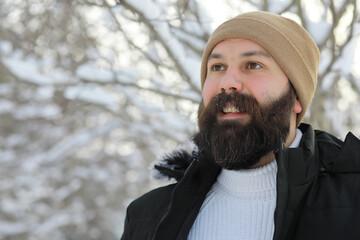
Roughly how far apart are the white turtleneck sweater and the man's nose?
0.40 m

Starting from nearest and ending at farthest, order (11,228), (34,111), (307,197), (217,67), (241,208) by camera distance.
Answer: (307,197)
(241,208)
(217,67)
(34,111)
(11,228)

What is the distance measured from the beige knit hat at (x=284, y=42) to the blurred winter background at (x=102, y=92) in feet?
2.52

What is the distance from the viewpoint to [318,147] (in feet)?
6.81

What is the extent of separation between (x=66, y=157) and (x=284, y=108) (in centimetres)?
1011

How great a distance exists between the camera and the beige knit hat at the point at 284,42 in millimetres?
2301

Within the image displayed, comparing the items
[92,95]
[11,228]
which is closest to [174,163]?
[92,95]

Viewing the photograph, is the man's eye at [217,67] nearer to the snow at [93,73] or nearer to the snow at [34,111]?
the snow at [93,73]

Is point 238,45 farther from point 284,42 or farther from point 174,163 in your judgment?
point 174,163

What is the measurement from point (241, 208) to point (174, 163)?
0.47 metres

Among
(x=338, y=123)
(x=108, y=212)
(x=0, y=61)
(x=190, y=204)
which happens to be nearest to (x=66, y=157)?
(x=108, y=212)

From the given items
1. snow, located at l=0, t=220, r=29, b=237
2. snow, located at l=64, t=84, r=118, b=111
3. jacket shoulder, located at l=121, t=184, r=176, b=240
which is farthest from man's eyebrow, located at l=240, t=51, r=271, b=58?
snow, located at l=0, t=220, r=29, b=237

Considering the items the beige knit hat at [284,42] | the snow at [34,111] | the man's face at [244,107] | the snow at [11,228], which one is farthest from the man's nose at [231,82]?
the snow at [11,228]

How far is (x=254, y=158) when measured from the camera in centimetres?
219

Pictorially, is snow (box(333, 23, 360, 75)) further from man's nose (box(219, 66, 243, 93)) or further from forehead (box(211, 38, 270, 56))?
man's nose (box(219, 66, 243, 93))
